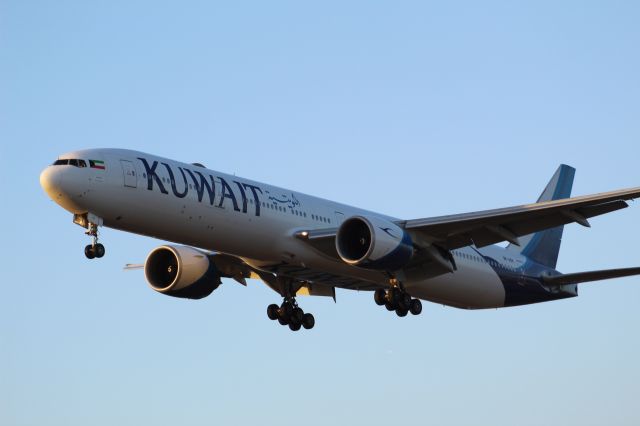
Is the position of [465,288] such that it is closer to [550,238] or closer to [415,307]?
[415,307]

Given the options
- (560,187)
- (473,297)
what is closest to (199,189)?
(473,297)

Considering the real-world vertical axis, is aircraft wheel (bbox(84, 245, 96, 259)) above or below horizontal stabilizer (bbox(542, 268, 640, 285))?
below

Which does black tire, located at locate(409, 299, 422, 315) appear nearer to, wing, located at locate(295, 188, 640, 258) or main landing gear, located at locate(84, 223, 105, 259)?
wing, located at locate(295, 188, 640, 258)

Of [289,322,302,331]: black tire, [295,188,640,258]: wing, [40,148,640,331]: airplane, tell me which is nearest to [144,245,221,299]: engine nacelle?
[40,148,640,331]: airplane

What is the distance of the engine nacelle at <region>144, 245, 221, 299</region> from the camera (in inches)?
1722

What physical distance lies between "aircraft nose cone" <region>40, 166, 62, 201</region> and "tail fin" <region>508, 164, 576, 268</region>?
2101 centimetres

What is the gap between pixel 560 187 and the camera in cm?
5284

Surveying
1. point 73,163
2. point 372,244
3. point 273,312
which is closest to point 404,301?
point 372,244

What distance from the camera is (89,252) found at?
3572 centimetres

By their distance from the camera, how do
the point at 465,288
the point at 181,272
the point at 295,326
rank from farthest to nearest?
1. the point at 295,326
2. the point at 465,288
3. the point at 181,272

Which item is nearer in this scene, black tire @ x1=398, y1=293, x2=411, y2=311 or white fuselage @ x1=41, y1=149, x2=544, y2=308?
white fuselage @ x1=41, y1=149, x2=544, y2=308

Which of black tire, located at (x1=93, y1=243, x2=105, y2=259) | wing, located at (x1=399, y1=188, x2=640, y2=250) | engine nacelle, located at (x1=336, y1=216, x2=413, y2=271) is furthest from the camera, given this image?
engine nacelle, located at (x1=336, y1=216, x2=413, y2=271)

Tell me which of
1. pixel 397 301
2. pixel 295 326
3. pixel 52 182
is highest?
pixel 52 182

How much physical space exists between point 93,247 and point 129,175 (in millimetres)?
2500
